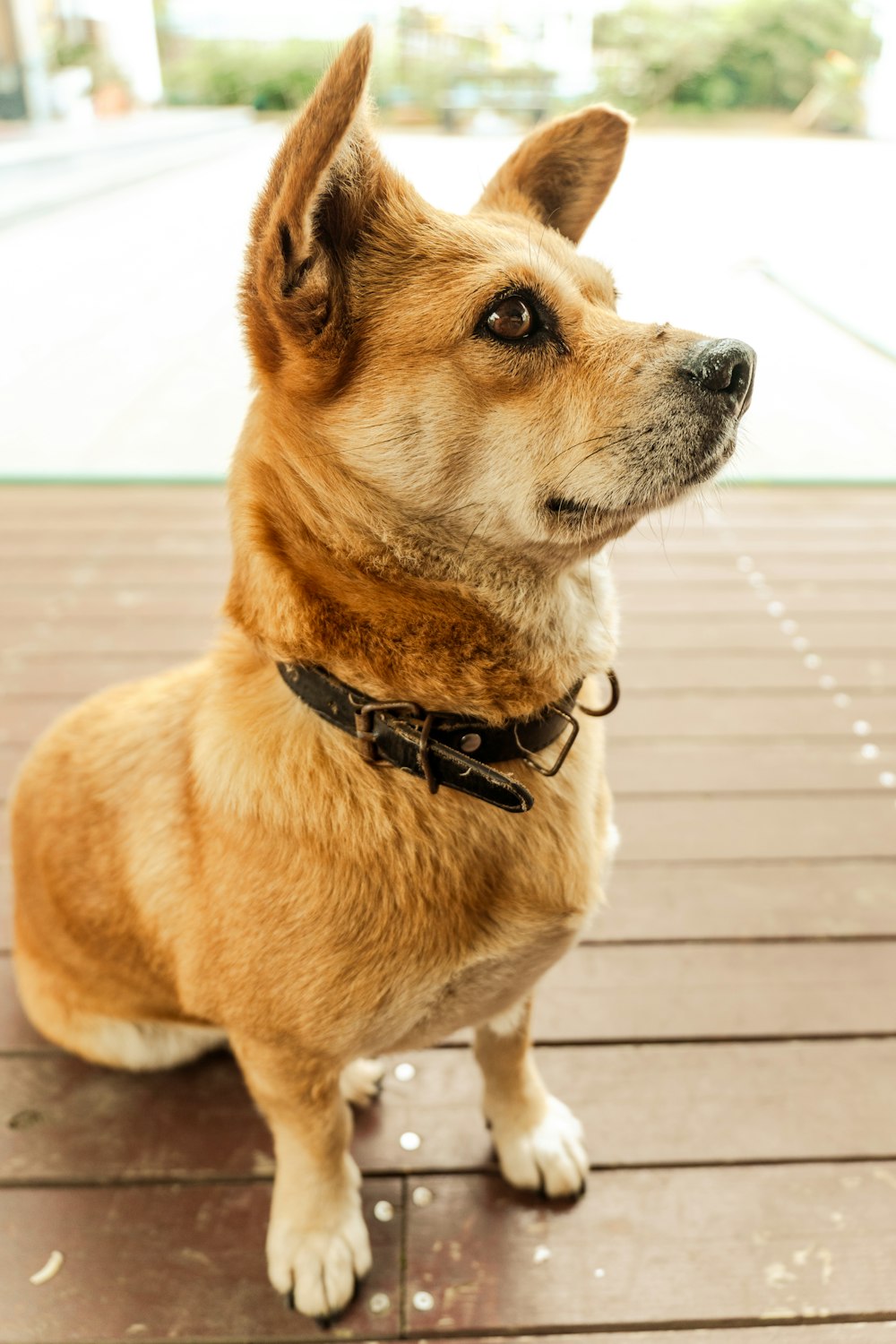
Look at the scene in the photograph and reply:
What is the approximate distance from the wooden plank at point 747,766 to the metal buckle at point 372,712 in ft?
3.51

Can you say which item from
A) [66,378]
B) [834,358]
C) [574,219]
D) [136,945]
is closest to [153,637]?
[136,945]

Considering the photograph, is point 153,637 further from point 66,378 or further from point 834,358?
point 834,358

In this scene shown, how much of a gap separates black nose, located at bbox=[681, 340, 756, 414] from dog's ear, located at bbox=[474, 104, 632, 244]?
0.36 m

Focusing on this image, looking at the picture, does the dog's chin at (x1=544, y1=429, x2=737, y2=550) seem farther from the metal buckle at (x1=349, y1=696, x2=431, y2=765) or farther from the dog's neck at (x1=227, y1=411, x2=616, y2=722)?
the metal buckle at (x1=349, y1=696, x2=431, y2=765)

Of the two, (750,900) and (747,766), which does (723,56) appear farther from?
(750,900)

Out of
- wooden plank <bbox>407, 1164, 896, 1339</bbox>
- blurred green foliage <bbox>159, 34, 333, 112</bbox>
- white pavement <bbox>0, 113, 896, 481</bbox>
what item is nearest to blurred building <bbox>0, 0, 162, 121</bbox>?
blurred green foliage <bbox>159, 34, 333, 112</bbox>

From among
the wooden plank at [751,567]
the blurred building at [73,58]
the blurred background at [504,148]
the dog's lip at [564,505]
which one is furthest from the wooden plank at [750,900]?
the blurred building at [73,58]

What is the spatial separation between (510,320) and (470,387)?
76mm

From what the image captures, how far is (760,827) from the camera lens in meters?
1.83

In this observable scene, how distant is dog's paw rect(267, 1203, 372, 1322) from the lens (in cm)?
110

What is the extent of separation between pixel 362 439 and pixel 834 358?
4024 millimetres

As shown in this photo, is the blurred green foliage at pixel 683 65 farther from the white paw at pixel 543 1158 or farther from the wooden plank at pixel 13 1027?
the white paw at pixel 543 1158

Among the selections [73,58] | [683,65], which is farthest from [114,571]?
[73,58]

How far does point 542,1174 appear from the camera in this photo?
3.98ft
